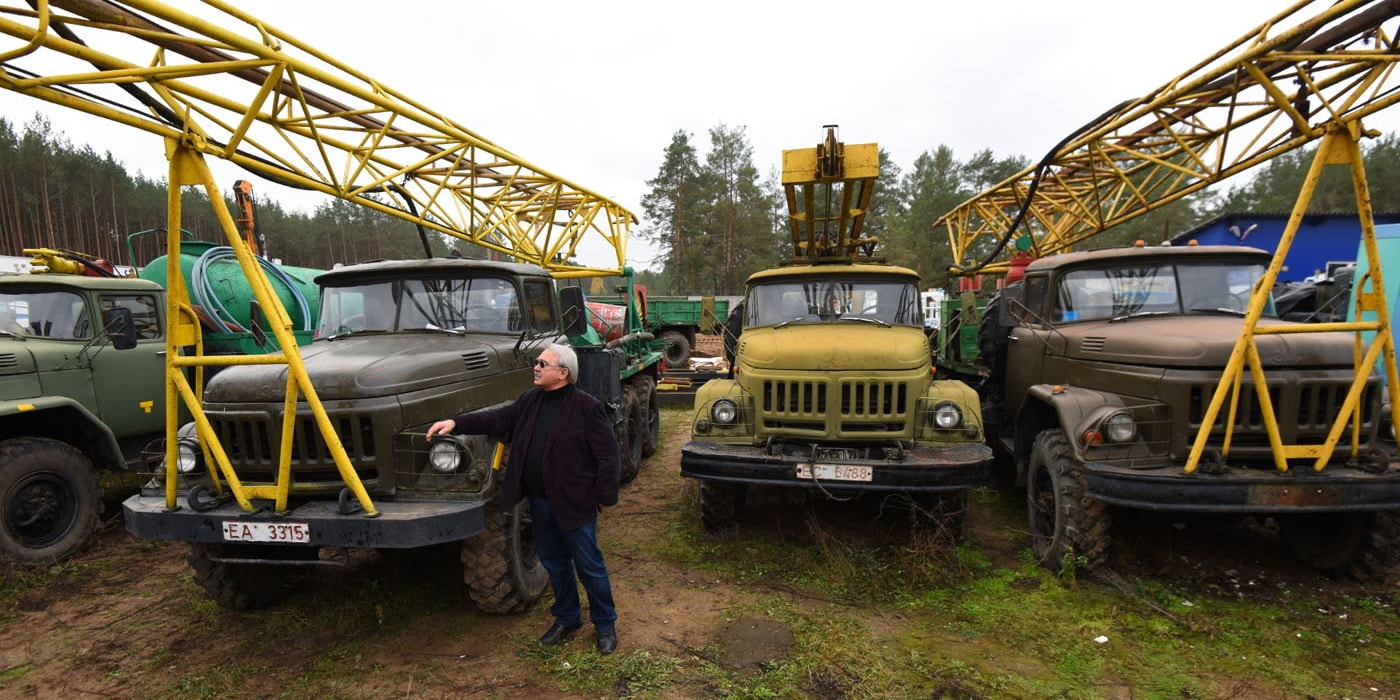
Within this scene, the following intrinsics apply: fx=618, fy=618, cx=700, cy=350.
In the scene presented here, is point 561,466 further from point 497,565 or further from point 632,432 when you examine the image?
point 632,432

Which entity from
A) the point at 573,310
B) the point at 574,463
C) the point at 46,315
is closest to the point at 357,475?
the point at 574,463

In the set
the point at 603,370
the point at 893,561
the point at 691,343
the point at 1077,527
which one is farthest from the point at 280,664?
the point at 691,343

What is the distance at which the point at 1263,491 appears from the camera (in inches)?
136

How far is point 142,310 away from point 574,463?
5.32 metres

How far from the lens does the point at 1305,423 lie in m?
3.72

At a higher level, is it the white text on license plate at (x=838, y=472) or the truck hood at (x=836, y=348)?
the truck hood at (x=836, y=348)

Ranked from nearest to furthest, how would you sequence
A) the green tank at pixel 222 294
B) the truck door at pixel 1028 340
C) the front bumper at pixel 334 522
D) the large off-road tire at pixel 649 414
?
the front bumper at pixel 334 522, the truck door at pixel 1028 340, the green tank at pixel 222 294, the large off-road tire at pixel 649 414

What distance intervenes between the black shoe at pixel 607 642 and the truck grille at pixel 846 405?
194cm

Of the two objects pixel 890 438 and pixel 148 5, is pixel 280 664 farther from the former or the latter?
pixel 890 438

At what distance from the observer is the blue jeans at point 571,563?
3.28 metres

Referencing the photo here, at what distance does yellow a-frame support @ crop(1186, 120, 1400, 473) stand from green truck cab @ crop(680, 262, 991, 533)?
4.44ft

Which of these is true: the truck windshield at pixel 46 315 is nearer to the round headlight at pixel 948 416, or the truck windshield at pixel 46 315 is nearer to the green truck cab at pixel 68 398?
the green truck cab at pixel 68 398

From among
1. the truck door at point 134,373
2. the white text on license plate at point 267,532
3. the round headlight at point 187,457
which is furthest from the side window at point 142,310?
the white text on license plate at point 267,532

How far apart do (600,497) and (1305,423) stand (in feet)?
13.8
